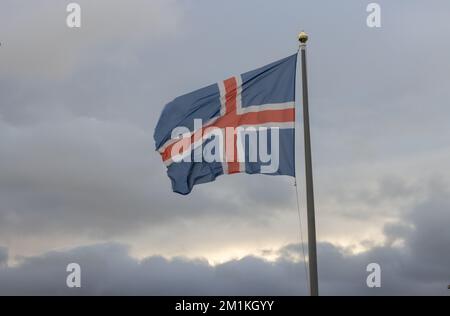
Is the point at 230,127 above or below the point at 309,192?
above

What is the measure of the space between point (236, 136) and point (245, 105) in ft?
3.50

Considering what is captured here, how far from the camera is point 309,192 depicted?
72.2 ft

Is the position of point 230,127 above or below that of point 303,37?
below

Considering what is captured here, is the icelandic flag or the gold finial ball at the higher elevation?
the gold finial ball

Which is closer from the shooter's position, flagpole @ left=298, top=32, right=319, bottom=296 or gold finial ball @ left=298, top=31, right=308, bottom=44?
flagpole @ left=298, top=32, right=319, bottom=296

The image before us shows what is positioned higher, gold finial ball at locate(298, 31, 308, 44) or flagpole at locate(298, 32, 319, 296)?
gold finial ball at locate(298, 31, 308, 44)

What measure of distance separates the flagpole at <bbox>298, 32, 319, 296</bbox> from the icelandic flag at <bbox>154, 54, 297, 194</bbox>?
584 mm

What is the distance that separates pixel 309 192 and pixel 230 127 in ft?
11.4

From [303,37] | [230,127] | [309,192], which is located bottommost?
[309,192]

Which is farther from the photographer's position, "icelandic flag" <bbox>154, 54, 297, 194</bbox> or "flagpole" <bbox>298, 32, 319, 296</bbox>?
"icelandic flag" <bbox>154, 54, 297, 194</bbox>

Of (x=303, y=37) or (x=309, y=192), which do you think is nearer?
(x=309, y=192)

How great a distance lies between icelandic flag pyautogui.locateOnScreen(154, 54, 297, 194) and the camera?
76.1 feet

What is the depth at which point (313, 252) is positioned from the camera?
21.4 metres

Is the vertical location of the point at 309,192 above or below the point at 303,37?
below
